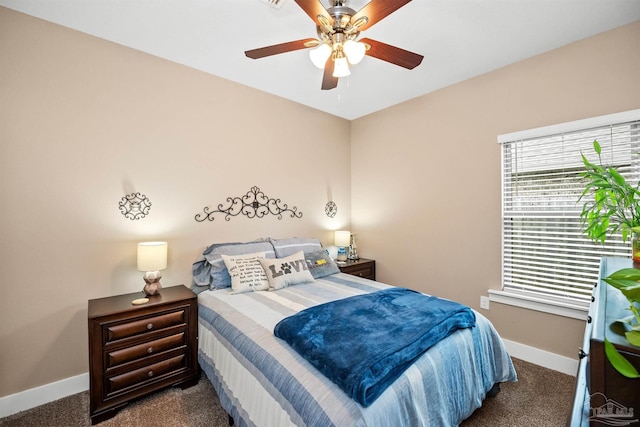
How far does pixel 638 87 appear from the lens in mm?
2039

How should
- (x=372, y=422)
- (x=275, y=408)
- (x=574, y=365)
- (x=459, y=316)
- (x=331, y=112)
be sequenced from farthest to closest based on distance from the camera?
(x=331, y=112) < (x=574, y=365) < (x=459, y=316) < (x=275, y=408) < (x=372, y=422)

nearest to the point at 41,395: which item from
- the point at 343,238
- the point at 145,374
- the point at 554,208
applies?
the point at 145,374

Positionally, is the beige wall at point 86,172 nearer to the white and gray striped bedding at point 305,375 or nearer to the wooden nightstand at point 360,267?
the white and gray striped bedding at point 305,375

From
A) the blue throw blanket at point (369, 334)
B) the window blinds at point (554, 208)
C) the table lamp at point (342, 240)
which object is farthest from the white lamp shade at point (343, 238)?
the window blinds at point (554, 208)

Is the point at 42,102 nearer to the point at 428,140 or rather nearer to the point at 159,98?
the point at 159,98

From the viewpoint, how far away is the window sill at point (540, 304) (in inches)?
89.2

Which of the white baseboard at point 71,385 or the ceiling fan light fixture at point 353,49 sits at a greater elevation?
the ceiling fan light fixture at point 353,49

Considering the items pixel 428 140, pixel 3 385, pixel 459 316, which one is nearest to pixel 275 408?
pixel 459 316

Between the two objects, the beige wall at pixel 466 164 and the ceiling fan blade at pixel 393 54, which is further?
the beige wall at pixel 466 164

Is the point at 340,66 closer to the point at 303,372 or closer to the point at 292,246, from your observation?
the point at 303,372

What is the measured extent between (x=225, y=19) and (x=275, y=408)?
2.46m

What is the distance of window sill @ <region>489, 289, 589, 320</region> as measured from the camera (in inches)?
89.2

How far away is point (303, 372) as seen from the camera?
1.31m

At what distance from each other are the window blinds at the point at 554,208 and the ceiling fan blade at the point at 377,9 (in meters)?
1.85
